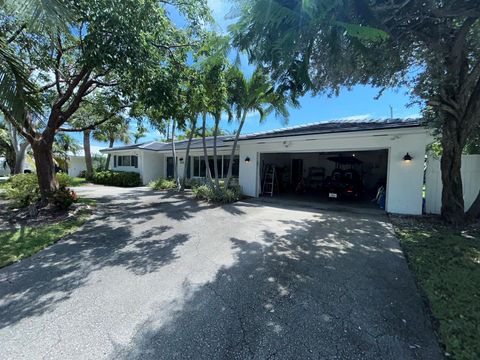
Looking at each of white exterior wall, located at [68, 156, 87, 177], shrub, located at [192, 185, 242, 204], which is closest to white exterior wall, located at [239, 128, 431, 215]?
shrub, located at [192, 185, 242, 204]

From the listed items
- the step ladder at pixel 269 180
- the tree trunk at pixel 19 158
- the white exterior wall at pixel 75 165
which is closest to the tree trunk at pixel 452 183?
the step ladder at pixel 269 180

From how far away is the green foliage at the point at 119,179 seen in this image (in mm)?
17742

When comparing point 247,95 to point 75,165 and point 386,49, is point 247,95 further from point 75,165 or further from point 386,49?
point 75,165

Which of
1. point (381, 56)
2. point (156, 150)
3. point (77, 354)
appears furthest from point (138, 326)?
point (156, 150)

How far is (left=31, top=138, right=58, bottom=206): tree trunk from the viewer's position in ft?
25.4

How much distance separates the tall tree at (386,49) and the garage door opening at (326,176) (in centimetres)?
436

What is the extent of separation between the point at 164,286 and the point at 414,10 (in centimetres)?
740

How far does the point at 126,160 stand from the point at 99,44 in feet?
61.2

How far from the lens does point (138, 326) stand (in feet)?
8.52

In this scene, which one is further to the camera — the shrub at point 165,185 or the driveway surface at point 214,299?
the shrub at point 165,185

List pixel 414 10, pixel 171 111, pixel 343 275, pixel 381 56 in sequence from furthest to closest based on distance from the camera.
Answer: pixel 171 111
pixel 381 56
pixel 414 10
pixel 343 275

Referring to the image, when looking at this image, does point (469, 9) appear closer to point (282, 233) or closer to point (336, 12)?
point (336, 12)

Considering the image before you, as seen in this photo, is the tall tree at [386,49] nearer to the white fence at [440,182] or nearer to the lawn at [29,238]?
the white fence at [440,182]

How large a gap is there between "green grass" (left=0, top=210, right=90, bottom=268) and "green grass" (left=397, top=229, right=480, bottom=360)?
22.6 feet
